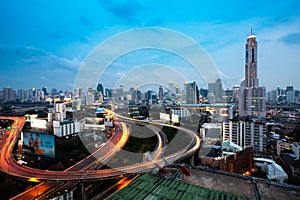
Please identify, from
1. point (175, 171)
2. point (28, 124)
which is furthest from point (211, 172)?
point (28, 124)

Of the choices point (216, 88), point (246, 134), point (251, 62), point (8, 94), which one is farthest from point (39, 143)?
point (251, 62)

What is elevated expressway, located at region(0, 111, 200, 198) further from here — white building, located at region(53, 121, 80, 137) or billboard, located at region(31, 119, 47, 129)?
billboard, located at region(31, 119, 47, 129)

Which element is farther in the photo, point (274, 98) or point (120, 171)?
point (274, 98)

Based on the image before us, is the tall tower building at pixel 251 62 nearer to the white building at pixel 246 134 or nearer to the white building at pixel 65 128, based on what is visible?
the white building at pixel 246 134

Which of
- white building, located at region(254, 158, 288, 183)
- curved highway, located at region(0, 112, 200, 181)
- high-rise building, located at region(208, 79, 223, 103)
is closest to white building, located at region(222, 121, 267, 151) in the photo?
high-rise building, located at region(208, 79, 223, 103)

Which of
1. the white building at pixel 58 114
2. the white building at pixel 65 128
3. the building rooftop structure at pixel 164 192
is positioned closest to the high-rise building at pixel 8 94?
the white building at pixel 58 114

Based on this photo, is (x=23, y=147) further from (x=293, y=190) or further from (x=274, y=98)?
(x=274, y=98)
